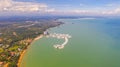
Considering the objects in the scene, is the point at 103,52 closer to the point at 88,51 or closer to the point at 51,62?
the point at 88,51

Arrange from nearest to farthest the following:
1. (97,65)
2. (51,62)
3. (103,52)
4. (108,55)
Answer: (97,65), (51,62), (108,55), (103,52)

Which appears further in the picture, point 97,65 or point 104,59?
point 104,59

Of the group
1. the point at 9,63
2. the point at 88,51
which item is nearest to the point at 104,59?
the point at 88,51

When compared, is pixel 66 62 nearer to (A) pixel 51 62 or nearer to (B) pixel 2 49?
(A) pixel 51 62

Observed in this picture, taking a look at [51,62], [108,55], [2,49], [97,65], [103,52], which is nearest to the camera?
[97,65]

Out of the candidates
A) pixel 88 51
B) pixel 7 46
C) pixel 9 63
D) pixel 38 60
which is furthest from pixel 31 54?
pixel 88 51

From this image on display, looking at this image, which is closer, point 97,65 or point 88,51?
point 97,65

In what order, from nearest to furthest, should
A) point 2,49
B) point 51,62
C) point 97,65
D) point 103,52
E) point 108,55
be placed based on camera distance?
point 97,65 → point 51,62 → point 108,55 → point 103,52 → point 2,49

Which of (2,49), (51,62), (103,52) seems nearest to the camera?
(51,62)
